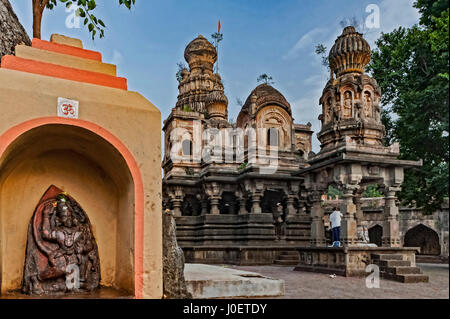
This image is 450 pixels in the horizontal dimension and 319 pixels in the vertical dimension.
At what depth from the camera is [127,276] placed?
19.5 ft

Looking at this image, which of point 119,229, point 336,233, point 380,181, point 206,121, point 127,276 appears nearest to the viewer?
point 127,276

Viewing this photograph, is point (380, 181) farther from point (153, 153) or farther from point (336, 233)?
point (153, 153)

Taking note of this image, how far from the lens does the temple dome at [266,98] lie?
20.6 m

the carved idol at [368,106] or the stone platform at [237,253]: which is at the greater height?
the carved idol at [368,106]

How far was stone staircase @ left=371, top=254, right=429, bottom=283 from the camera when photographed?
33.2 feet

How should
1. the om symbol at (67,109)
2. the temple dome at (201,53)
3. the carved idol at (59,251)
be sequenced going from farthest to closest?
1. the temple dome at (201,53)
2. the carved idol at (59,251)
3. the om symbol at (67,109)

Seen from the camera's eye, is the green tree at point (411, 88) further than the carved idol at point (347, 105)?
No

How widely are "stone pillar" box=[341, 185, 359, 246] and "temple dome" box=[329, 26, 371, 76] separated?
451 cm

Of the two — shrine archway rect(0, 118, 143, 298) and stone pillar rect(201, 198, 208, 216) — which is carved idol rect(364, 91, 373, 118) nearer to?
stone pillar rect(201, 198, 208, 216)

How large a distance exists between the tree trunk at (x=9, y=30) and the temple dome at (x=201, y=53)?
22.1m

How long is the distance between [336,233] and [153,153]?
10156 millimetres

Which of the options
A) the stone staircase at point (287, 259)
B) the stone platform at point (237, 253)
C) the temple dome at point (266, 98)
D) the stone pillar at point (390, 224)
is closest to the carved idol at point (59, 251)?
Result: the stone pillar at point (390, 224)

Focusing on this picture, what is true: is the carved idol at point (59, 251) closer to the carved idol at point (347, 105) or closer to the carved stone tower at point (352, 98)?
the carved stone tower at point (352, 98)
